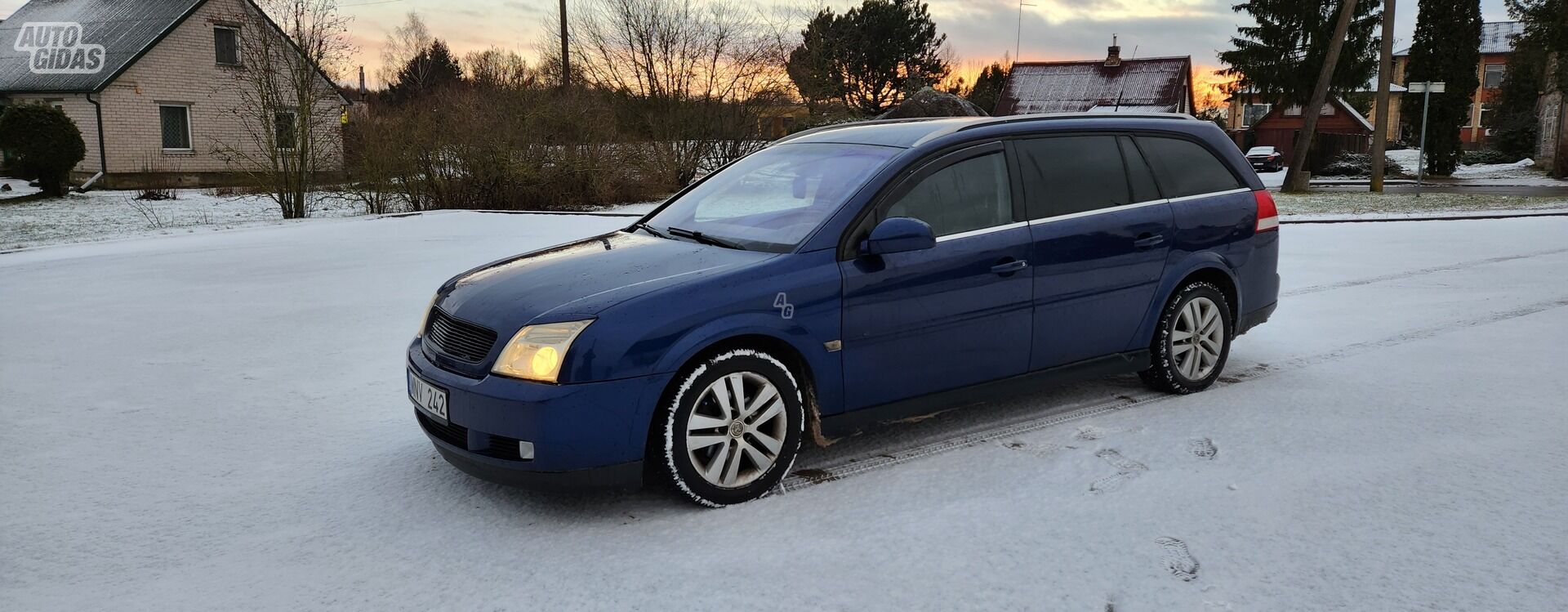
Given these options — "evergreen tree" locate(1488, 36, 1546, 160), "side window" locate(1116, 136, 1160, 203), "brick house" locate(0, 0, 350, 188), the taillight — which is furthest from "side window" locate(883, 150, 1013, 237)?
"evergreen tree" locate(1488, 36, 1546, 160)

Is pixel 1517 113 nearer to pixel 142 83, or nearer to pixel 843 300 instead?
pixel 142 83

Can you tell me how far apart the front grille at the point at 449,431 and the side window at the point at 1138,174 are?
355cm

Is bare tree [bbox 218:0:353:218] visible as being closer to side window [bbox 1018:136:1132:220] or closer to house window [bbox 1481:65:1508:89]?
side window [bbox 1018:136:1132:220]

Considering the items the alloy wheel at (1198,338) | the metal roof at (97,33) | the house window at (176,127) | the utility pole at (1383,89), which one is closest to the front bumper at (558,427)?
the alloy wheel at (1198,338)

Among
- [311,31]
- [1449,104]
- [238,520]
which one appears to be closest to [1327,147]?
[1449,104]

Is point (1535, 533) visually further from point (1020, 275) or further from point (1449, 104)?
point (1449, 104)

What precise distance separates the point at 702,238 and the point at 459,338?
120cm

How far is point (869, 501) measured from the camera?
4.16m

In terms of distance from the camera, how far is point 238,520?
13.2 feet

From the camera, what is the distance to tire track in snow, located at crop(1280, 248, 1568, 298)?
966 centimetres

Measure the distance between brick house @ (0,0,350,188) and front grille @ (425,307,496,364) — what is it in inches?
1185

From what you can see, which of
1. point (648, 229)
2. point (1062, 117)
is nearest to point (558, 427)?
point (648, 229)

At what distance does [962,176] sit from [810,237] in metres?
0.93

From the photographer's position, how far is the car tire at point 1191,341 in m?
5.70
